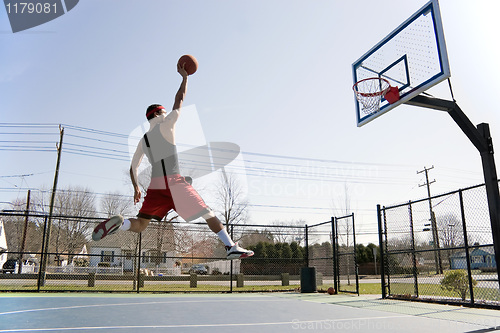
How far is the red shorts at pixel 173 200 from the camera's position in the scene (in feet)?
9.39

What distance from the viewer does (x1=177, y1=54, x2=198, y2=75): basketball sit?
10.6ft

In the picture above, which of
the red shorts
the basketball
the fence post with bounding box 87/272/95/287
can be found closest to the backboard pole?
the basketball

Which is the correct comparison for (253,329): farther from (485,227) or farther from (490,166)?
(485,227)

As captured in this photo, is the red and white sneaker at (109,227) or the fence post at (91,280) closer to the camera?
the red and white sneaker at (109,227)

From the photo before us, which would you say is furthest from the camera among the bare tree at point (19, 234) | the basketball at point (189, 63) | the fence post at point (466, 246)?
the bare tree at point (19, 234)

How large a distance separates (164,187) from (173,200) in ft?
0.43

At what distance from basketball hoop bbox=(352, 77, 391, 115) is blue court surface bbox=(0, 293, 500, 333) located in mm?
4156

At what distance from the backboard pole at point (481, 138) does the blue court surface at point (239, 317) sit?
209 centimetres

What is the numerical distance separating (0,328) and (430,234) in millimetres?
11311

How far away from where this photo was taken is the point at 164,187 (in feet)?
9.91

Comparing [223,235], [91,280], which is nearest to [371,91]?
[223,235]

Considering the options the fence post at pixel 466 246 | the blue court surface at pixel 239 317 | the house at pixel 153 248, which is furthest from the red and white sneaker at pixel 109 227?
the house at pixel 153 248

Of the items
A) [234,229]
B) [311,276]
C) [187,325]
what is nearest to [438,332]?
[187,325]

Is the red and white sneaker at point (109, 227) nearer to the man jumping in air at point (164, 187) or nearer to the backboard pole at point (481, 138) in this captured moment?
the man jumping in air at point (164, 187)
